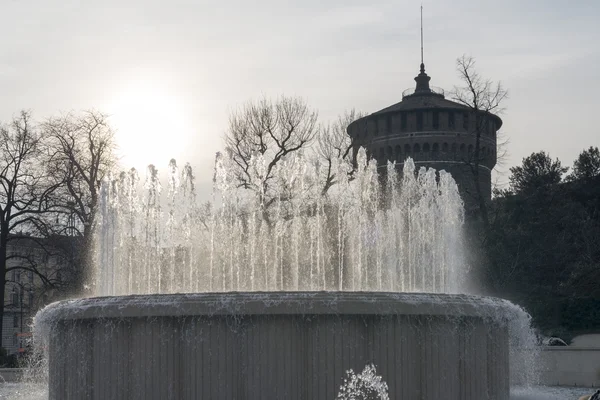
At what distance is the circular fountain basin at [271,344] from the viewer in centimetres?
1052

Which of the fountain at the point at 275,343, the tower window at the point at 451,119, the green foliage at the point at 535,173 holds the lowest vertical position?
the fountain at the point at 275,343

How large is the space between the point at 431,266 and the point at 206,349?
1689 cm

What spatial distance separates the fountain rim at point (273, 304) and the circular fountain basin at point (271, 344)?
12 mm

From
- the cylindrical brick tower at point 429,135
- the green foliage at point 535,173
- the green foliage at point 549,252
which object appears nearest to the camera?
the green foliage at point 549,252

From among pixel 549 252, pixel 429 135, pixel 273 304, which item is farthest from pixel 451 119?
pixel 273 304

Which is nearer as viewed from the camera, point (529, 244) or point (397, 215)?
point (397, 215)

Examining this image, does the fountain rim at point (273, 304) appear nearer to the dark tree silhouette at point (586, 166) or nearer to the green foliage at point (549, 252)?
the green foliage at point (549, 252)

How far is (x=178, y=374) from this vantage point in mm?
10719

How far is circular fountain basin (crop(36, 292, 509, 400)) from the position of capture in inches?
414

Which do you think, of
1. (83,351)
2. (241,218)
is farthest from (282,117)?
(83,351)

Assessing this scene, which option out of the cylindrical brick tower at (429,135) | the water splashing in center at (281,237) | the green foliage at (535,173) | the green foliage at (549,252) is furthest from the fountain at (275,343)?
the cylindrical brick tower at (429,135)

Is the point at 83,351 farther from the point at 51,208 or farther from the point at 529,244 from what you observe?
the point at 529,244

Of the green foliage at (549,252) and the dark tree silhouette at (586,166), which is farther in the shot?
the dark tree silhouette at (586,166)

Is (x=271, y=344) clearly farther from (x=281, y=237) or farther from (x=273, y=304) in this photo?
(x=281, y=237)
